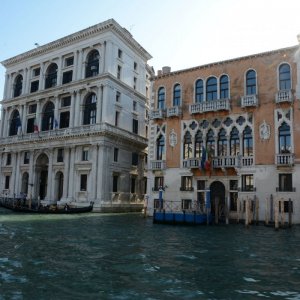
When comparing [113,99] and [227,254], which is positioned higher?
[113,99]

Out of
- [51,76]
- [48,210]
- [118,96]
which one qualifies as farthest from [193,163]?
[51,76]

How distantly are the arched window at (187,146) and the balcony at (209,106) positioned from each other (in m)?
1.70

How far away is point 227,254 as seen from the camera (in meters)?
10.7

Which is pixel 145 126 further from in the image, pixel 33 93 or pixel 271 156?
pixel 271 156

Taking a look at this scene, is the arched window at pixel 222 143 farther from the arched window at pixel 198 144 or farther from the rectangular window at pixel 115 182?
the rectangular window at pixel 115 182

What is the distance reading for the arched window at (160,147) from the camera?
83.9ft

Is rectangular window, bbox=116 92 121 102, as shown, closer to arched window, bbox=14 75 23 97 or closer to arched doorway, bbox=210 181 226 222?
arched window, bbox=14 75 23 97

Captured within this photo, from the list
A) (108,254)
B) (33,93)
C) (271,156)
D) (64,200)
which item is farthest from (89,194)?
(108,254)

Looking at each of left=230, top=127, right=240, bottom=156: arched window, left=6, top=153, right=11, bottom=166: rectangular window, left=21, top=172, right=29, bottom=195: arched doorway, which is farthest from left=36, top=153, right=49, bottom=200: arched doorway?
left=230, top=127, right=240, bottom=156: arched window

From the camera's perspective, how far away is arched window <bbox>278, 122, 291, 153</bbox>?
68.8 feet

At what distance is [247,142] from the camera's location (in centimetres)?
2231

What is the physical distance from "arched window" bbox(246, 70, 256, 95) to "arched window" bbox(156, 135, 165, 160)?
674 centimetres

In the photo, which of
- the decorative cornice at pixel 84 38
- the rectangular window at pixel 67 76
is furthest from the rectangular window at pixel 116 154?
the decorative cornice at pixel 84 38

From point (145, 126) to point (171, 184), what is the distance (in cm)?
1411
